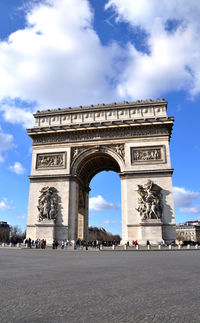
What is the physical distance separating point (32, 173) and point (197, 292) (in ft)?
80.7

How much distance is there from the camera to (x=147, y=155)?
25.7 m

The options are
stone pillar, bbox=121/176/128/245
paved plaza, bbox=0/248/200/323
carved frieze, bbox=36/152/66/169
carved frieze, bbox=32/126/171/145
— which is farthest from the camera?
carved frieze, bbox=36/152/66/169

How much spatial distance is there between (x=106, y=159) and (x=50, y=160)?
20.3 ft

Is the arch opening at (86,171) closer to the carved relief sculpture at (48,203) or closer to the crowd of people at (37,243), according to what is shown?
the carved relief sculpture at (48,203)

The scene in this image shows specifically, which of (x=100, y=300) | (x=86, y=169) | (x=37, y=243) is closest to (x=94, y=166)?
(x=86, y=169)

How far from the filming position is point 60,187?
2644 centimetres

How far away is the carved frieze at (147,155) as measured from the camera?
25.4m

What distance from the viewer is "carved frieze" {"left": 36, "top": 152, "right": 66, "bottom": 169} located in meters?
27.4

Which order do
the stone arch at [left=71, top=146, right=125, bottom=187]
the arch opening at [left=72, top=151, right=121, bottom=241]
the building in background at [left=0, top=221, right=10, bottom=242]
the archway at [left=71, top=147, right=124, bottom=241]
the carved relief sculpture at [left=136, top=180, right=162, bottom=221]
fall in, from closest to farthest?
the carved relief sculpture at [left=136, top=180, right=162, bottom=221], the stone arch at [left=71, top=146, right=125, bottom=187], the archway at [left=71, top=147, right=124, bottom=241], the arch opening at [left=72, top=151, right=121, bottom=241], the building in background at [left=0, top=221, right=10, bottom=242]

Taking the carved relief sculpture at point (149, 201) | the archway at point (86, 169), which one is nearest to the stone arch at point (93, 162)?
the archway at point (86, 169)

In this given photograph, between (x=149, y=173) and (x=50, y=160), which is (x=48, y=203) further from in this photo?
(x=149, y=173)

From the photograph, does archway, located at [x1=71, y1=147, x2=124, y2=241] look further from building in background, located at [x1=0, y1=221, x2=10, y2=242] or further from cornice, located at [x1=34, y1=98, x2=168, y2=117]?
building in background, located at [x1=0, y1=221, x2=10, y2=242]

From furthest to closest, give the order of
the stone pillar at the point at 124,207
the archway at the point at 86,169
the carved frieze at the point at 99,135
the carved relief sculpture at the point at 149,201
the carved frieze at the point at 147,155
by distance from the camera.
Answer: the archway at the point at 86,169 < the carved frieze at the point at 99,135 < the carved frieze at the point at 147,155 < the stone pillar at the point at 124,207 < the carved relief sculpture at the point at 149,201

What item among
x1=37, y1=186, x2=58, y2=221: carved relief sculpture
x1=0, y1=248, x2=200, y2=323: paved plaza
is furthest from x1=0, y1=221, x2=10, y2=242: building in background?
x1=0, y1=248, x2=200, y2=323: paved plaza
